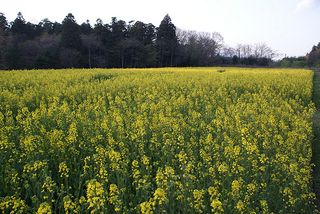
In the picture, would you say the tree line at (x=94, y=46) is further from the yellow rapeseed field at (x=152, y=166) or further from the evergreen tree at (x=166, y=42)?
the yellow rapeseed field at (x=152, y=166)

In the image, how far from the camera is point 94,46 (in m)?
54.3

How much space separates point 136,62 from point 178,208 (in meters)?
56.7

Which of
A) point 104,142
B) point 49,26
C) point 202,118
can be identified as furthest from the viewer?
point 49,26

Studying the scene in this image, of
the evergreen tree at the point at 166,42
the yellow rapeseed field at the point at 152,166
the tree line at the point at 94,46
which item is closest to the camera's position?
the yellow rapeseed field at the point at 152,166

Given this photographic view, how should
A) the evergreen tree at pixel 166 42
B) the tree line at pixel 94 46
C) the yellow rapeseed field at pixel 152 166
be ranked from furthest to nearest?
the evergreen tree at pixel 166 42 → the tree line at pixel 94 46 → the yellow rapeseed field at pixel 152 166

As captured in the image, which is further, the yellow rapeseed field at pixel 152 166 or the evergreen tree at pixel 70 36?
the evergreen tree at pixel 70 36

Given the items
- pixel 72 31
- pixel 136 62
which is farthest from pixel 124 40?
pixel 72 31

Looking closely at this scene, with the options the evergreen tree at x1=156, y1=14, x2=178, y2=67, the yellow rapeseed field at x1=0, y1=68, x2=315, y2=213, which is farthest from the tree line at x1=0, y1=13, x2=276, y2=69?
the yellow rapeseed field at x1=0, y1=68, x2=315, y2=213

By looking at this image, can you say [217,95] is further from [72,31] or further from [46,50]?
[72,31]

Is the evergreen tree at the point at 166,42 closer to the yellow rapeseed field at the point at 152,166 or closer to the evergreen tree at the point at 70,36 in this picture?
the evergreen tree at the point at 70,36

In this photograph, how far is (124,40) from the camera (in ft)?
194

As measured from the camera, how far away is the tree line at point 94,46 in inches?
1777

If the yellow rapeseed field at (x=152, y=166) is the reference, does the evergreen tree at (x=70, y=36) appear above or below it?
above

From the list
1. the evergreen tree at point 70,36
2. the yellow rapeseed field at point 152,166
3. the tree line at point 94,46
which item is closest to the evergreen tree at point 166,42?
the tree line at point 94,46
